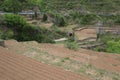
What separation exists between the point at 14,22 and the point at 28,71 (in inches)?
397

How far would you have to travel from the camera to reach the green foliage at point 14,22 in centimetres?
1887

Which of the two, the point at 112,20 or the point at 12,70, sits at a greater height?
the point at 12,70

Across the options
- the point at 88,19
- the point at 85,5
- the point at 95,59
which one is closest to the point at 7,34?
the point at 95,59

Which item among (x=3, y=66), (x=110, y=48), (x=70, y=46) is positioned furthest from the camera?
(x=110, y=48)

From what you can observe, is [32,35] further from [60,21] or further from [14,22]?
[60,21]

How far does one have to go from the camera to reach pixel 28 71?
9.33 metres

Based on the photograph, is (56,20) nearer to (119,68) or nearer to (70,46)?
(70,46)

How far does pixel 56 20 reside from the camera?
38.9m

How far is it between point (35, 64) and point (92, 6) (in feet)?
120

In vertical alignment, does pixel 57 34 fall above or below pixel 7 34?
below

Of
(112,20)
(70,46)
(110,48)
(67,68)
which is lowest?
(112,20)

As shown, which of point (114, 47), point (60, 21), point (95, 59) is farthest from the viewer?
point (60, 21)

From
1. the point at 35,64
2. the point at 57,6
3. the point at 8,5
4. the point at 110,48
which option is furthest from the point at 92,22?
the point at 35,64

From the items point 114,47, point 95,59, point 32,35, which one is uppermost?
point 95,59
